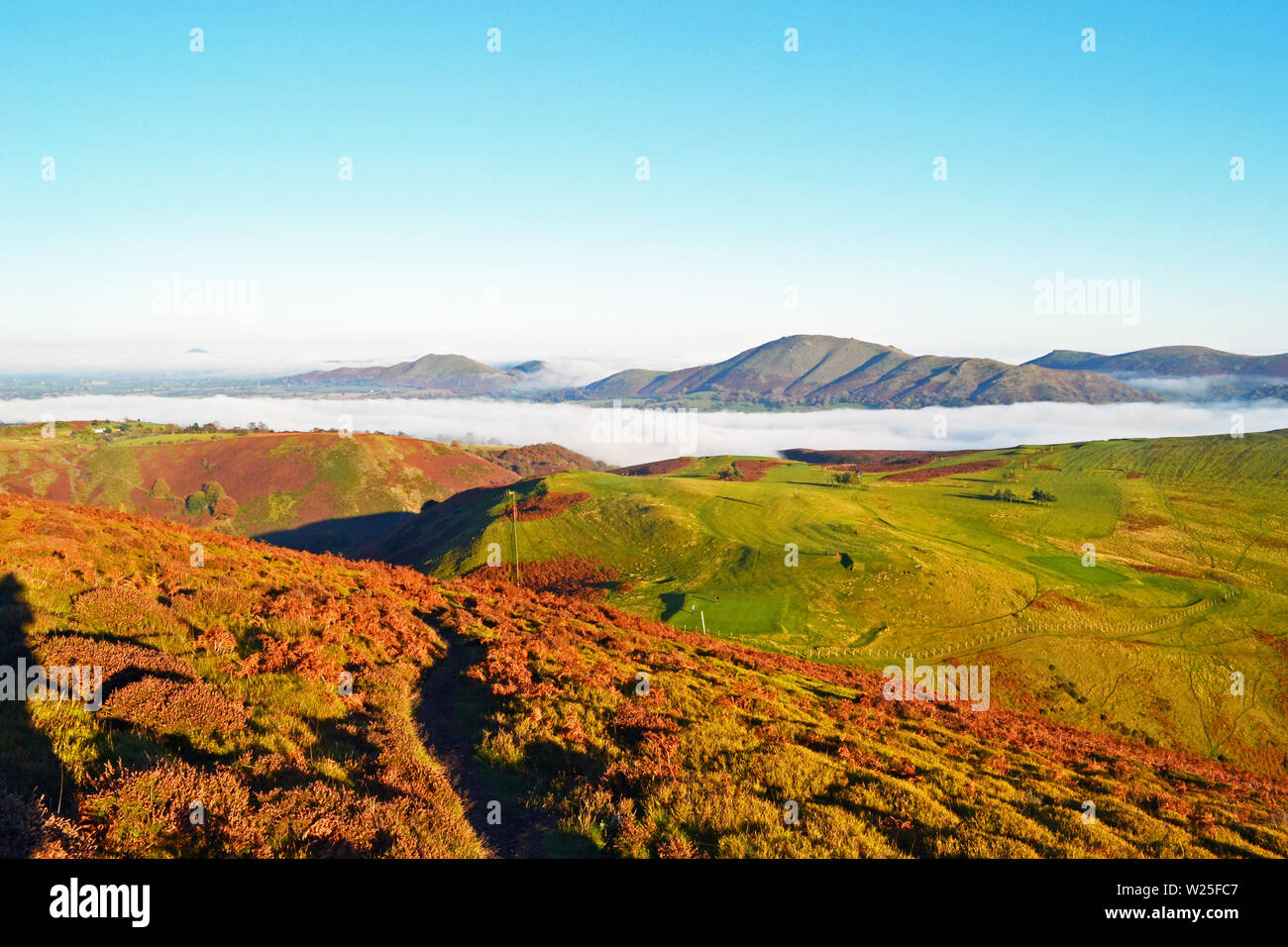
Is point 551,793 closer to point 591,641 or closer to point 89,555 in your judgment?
point 591,641

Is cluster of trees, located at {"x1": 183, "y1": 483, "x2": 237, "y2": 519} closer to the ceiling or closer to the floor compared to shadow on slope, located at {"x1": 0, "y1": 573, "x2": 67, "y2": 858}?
closer to the floor

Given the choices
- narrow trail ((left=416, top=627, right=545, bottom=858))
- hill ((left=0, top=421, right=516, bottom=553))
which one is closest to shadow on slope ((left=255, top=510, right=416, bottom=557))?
hill ((left=0, top=421, right=516, bottom=553))

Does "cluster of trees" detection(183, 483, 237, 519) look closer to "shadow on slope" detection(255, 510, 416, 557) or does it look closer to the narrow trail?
"shadow on slope" detection(255, 510, 416, 557)

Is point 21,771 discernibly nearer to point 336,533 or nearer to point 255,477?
point 336,533

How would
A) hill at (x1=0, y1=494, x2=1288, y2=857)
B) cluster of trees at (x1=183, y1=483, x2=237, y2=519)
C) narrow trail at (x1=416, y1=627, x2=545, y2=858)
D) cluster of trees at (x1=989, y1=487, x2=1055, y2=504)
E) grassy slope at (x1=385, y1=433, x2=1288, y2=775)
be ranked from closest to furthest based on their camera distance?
hill at (x1=0, y1=494, x2=1288, y2=857) < narrow trail at (x1=416, y1=627, x2=545, y2=858) < grassy slope at (x1=385, y1=433, x2=1288, y2=775) < cluster of trees at (x1=989, y1=487, x2=1055, y2=504) < cluster of trees at (x1=183, y1=483, x2=237, y2=519)
